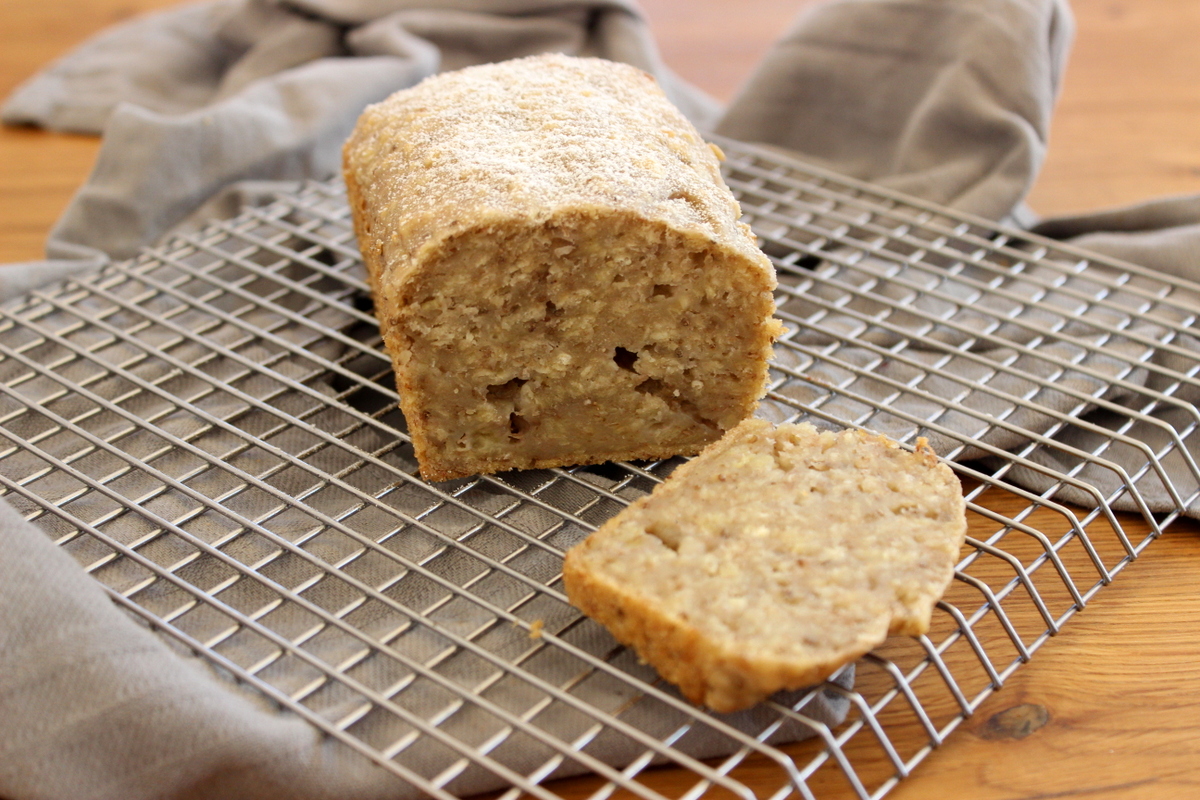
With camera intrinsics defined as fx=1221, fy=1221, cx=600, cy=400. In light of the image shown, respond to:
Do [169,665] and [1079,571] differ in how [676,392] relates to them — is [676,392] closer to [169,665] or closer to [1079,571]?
[1079,571]

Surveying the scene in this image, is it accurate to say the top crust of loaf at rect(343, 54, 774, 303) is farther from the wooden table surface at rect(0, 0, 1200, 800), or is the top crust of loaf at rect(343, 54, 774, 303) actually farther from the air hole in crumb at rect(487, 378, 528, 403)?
the wooden table surface at rect(0, 0, 1200, 800)

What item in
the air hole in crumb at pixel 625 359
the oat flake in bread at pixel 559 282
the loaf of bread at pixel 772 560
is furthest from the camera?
the air hole in crumb at pixel 625 359

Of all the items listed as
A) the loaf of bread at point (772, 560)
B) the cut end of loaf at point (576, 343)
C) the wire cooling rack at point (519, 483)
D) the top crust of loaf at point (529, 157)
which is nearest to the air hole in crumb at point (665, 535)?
the loaf of bread at point (772, 560)

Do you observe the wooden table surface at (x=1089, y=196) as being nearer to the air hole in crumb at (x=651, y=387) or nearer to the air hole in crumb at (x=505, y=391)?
the air hole in crumb at (x=651, y=387)

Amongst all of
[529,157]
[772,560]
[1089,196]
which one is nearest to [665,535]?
[772,560]

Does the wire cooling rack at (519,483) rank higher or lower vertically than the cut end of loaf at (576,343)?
lower

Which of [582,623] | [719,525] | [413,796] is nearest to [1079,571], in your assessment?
[719,525]

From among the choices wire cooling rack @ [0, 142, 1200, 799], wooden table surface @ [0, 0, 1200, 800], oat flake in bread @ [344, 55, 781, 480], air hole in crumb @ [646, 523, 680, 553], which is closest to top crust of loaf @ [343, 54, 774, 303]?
oat flake in bread @ [344, 55, 781, 480]
